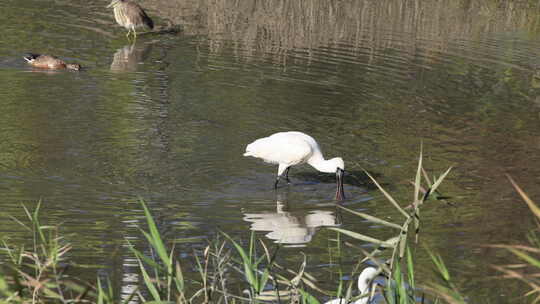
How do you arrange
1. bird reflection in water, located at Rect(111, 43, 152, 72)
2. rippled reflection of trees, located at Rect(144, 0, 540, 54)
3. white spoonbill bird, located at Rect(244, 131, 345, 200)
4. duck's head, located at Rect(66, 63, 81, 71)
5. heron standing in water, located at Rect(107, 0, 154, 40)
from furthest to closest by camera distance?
1. rippled reflection of trees, located at Rect(144, 0, 540, 54)
2. heron standing in water, located at Rect(107, 0, 154, 40)
3. bird reflection in water, located at Rect(111, 43, 152, 72)
4. duck's head, located at Rect(66, 63, 81, 71)
5. white spoonbill bird, located at Rect(244, 131, 345, 200)

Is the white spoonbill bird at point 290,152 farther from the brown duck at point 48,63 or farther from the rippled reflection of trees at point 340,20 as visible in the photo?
the rippled reflection of trees at point 340,20

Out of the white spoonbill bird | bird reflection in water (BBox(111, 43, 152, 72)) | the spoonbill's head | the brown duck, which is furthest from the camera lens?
bird reflection in water (BBox(111, 43, 152, 72))

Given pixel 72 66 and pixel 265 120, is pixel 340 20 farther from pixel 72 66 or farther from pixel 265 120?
pixel 265 120

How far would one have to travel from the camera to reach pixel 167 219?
9250mm

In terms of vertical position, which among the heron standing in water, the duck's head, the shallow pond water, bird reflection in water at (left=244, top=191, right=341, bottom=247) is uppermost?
the heron standing in water

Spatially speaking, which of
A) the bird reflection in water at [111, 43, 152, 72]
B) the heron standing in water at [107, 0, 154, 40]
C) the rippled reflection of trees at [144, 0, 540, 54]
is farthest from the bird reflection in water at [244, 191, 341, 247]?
the heron standing in water at [107, 0, 154, 40]

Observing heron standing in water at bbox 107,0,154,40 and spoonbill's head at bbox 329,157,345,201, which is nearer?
spoonbill's head at bbox 329,157,345,201

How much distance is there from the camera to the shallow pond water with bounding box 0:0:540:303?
30.5 ft

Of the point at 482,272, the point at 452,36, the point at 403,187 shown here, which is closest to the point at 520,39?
the point at 452,36

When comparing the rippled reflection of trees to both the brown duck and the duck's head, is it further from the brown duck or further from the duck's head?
the brown duck

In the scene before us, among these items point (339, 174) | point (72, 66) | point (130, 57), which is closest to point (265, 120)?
point (339, 174)

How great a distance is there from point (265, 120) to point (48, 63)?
3994 millimetres

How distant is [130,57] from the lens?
17.0 m

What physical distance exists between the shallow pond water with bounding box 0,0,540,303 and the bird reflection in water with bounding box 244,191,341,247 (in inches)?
1.1
